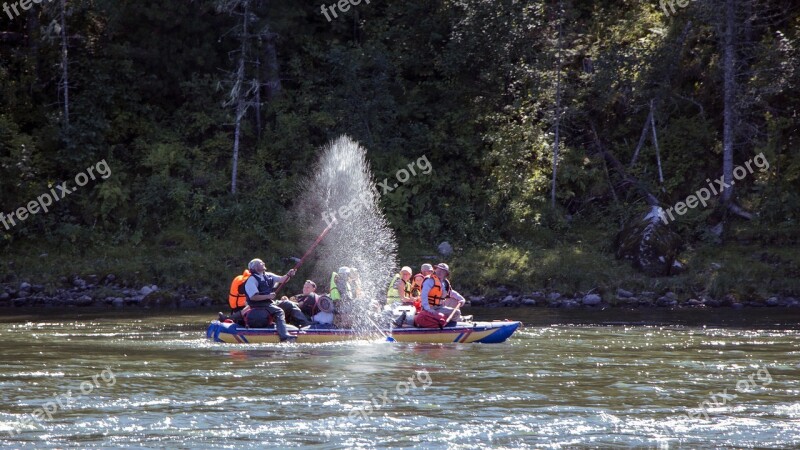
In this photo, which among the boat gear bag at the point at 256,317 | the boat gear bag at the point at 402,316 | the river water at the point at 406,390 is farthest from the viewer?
the boat gear bag at the point at 402,316

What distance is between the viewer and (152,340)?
21188 mm

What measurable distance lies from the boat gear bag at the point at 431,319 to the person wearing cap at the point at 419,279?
0.80 meters

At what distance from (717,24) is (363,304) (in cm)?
1687

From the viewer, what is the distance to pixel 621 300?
1179 inches

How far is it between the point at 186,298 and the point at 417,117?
1135 cm

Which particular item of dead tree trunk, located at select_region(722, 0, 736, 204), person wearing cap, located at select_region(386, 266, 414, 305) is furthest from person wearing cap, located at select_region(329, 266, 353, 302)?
dead tree trunk, located at select_region(722, 0, 736, 204)

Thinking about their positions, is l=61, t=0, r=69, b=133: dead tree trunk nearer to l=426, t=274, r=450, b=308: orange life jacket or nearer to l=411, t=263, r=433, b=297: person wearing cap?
l=411, t=263, r=433, b=297: person wearing cap

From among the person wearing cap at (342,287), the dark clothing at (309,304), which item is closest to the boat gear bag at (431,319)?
the person wearing cap at (342,287)

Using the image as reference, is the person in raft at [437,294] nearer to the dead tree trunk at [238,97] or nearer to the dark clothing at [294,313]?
the dark clothing at [294,313]

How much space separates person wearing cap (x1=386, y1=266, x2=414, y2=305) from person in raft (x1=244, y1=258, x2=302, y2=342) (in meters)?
2.65

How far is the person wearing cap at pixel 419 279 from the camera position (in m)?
22.5

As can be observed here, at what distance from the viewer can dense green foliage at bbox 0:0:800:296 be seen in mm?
33594

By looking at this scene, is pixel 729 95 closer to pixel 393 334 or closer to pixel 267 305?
pixel 393 334

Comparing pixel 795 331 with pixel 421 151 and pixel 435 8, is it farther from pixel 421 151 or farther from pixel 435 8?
pixel 435 8
